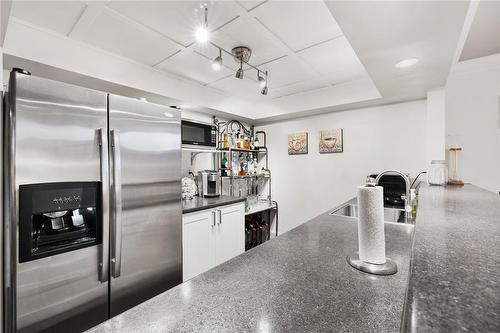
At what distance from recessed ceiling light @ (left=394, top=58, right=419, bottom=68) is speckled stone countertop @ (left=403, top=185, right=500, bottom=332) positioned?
1.32 metres

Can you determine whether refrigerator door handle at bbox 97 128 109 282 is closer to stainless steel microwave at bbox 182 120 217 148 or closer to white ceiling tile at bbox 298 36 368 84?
stainless steel microwave at bbox 182 120 217 148

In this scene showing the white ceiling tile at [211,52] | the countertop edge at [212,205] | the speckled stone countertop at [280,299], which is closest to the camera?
the speckled stone countertop at [280,299]

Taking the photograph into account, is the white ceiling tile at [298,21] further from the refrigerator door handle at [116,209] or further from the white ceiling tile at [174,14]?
the refrigerator door handle at [116,209]

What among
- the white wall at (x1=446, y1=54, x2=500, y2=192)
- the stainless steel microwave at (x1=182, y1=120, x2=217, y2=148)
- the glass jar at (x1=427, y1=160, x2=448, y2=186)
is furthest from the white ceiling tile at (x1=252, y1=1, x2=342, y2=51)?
the white wall at (x1=446, y1=54, x2=500, y2=192)

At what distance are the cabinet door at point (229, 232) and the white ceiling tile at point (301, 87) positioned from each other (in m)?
1.62

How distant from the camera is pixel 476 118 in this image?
234cm

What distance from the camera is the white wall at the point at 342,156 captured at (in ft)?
8.62

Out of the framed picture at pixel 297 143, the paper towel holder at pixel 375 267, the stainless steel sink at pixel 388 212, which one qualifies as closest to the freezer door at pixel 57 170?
the paper towel holder at pixel 375 267

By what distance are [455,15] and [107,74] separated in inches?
94.7

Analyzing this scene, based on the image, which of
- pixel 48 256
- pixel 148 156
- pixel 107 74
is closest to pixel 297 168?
pixel 148 156

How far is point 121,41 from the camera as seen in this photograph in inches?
69.7

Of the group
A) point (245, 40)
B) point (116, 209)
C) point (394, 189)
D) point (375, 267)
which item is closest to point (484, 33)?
point (394, 189)

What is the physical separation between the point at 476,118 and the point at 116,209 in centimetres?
346

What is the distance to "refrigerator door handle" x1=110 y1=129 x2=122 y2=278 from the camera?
1.35 metres
